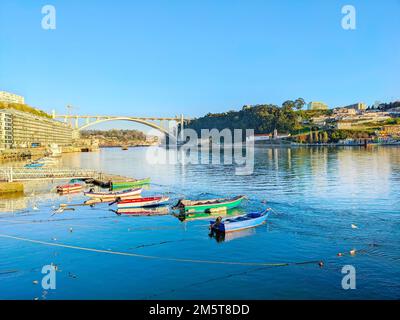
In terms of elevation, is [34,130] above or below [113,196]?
above

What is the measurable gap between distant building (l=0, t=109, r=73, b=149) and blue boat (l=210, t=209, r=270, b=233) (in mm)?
88439

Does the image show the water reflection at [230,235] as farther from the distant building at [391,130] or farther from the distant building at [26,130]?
the distant building at [391,130]

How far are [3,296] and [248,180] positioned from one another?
126ft

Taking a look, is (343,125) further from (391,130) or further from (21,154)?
(21,154)

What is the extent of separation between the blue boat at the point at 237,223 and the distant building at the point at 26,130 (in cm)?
8844

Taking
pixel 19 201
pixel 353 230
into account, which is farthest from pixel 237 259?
pixel 19 201

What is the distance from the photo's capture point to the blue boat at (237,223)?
78.3ft

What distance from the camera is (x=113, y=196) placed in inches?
1480

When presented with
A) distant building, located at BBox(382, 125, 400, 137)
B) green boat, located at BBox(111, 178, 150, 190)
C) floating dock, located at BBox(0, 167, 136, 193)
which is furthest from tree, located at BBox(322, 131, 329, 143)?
green boat, located at BBox(111, 178, 150, 190)

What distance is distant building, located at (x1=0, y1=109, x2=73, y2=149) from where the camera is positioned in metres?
104

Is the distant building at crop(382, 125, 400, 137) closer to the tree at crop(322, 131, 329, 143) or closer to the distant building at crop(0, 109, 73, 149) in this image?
the tree at crop(322, 131, 329, 143)

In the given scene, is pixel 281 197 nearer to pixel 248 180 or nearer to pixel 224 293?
pixel 248 180

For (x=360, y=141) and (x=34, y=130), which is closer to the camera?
(x=34, y=130)
